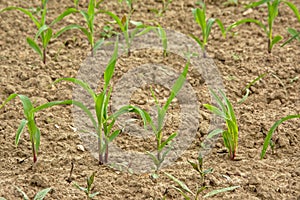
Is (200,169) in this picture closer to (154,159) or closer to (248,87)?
(154,159)

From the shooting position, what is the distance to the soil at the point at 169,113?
2.71m

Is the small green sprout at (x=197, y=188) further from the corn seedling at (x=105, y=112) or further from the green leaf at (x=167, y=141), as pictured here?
the corn seedling at (x=105, y=112)

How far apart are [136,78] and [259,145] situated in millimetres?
853

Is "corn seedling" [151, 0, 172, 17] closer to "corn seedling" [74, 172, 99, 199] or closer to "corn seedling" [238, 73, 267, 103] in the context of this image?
"corn seedling" [238, 73, 267, 103]

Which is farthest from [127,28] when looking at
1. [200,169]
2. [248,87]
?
[200,169]

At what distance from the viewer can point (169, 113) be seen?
3184 millimetres

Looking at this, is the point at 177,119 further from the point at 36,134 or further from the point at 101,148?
the point at 36,134

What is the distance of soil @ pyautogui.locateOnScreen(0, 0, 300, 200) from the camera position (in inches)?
107

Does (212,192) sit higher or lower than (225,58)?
lower

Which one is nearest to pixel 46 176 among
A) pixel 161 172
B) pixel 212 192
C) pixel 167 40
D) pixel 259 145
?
pixel 161 172

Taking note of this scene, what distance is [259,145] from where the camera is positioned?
2959mm

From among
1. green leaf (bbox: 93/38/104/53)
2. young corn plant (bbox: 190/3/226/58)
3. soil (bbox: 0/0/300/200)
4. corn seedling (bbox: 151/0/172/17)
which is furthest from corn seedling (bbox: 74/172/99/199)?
corn seedling (bbox: 151/0/172/17)

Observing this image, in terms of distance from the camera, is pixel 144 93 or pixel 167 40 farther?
pixel 167 40

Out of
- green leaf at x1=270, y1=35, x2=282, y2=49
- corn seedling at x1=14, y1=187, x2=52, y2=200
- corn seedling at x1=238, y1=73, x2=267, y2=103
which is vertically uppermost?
green leaf at x1=270, y1=35, x2=282, y2=49
